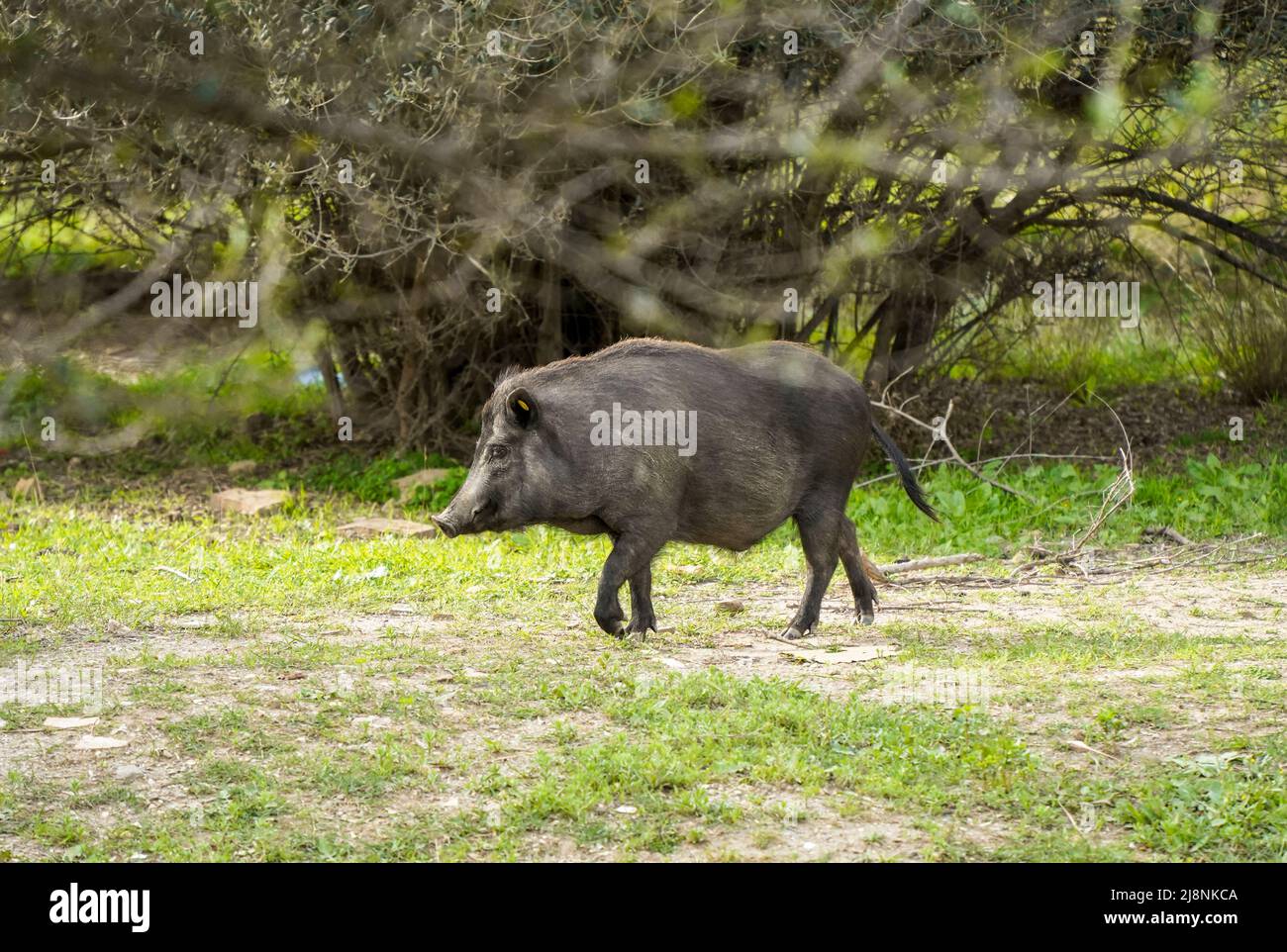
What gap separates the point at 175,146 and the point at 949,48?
5363 mm

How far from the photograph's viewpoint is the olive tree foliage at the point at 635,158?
995cm

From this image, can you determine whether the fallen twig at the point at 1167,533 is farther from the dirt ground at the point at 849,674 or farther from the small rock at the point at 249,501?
the small rock at the point at 249,501

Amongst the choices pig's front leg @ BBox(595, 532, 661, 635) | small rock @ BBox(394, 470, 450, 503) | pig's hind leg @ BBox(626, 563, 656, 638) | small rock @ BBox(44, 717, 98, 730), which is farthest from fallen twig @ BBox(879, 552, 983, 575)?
small rock @ BBox(44, 717, 98, 730)

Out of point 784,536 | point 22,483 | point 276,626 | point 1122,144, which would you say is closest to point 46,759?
point 276,626

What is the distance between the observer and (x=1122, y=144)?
453 inches

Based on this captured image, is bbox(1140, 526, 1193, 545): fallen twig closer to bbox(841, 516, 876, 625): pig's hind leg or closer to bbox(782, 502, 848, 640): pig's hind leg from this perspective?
bbox(841, 516, 876, 625): pig's hind leg

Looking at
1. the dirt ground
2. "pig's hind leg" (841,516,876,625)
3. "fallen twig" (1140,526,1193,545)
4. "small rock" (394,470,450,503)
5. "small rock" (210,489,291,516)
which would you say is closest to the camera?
the dirt ground

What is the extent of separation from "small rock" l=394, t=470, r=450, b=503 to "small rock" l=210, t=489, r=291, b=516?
848 millimetres

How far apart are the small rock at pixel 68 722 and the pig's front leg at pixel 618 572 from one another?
2.34 meters

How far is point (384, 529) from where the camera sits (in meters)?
10.4

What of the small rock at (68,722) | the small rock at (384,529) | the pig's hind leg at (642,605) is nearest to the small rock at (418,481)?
the small rock at (384,529)

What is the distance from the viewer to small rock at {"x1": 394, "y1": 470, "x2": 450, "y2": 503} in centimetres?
1168

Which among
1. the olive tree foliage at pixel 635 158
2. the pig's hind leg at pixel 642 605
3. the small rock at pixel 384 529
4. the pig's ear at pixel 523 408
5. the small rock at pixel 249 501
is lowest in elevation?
the pig's hind leg at pixel 642 605

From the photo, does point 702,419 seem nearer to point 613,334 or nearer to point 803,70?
point 803,70
